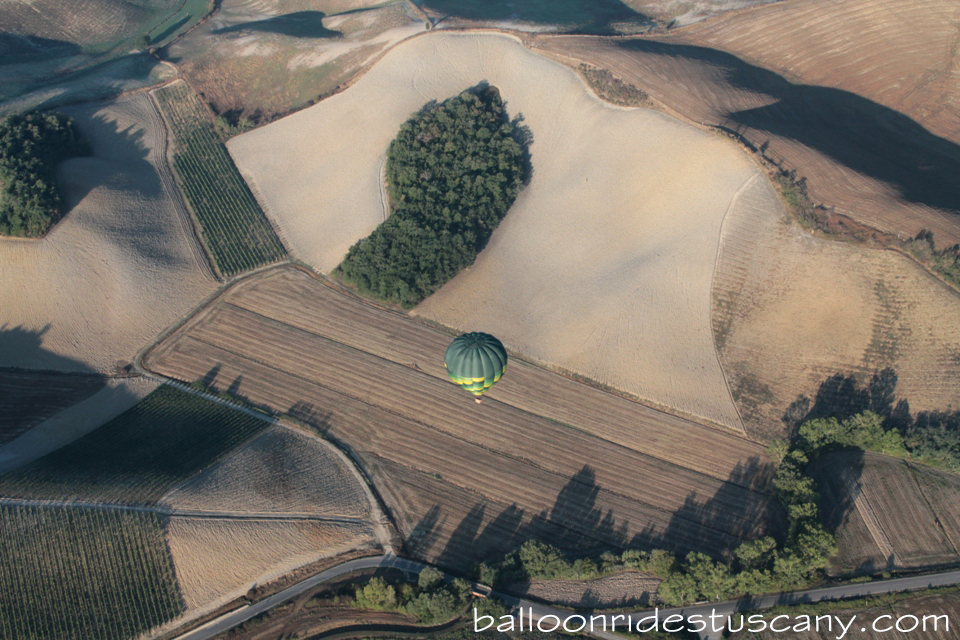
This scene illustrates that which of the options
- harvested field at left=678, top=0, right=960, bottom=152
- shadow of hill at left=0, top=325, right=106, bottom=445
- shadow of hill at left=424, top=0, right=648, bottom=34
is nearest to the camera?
shadow of hill at left=0, top=325, right=106, bottom=445

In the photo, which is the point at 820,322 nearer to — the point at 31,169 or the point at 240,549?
the point at 240,549

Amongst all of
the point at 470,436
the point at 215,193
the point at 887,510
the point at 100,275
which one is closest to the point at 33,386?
the point at 100,275

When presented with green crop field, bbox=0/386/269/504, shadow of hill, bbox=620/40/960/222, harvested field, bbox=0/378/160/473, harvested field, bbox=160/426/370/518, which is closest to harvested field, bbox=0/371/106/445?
harvested field, bbox=0/378/160/473

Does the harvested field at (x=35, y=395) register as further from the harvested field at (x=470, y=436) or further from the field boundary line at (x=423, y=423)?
the field boundary line at (x=423, y=423)

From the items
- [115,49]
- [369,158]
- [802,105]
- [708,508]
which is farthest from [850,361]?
[115,49]

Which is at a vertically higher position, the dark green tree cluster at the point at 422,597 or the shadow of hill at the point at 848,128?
the shadow of hill at the point at 848,128

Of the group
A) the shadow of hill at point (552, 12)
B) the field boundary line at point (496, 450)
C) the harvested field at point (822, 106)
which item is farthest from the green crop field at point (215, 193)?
the harvested field at point (822, 106)

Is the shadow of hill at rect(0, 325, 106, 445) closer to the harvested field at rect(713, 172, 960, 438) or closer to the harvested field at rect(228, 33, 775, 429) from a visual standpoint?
the harvested field at rect(228, 33, 775, 429)
